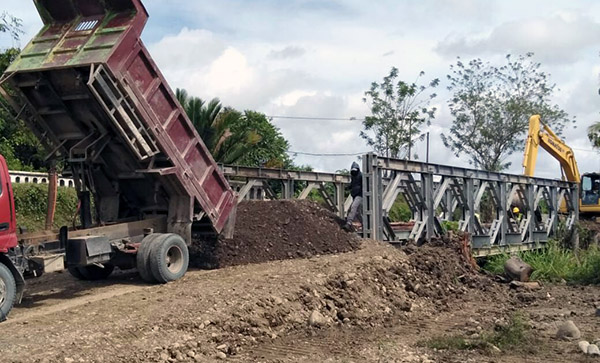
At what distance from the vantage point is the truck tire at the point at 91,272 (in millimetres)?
12284

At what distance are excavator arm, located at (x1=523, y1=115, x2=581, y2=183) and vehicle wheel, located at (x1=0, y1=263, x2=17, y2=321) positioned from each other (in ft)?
63.7

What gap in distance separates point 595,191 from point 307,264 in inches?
732

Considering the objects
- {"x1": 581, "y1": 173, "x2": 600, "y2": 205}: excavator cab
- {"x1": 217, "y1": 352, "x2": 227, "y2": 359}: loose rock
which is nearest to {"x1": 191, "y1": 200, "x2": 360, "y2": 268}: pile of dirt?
{"x1": 217, "y1": 352, "x2": 227, "y2": 359}: loose rock

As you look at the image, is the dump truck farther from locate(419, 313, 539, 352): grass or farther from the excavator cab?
the excavator cab

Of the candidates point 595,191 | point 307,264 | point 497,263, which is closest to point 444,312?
point 307,264

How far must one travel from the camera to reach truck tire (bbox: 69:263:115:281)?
1228 centimetres

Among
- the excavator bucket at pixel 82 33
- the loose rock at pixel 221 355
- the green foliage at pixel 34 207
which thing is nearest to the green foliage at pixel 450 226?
the excavator bucket at pixel 82 33

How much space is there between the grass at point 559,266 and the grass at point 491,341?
26.6 ft

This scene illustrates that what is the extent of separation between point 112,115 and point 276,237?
484 cm

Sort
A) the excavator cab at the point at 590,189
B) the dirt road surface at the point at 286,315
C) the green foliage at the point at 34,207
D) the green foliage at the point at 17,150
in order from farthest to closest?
the excavator cab at the point at 590,189 < the green foliage at the point at 17,150 < the green foliage at the point at 34,207 < the dirt road surface at the point at 286,315

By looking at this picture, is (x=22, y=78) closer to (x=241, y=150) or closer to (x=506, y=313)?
(x=506, y=313)

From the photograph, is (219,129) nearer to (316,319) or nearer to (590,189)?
(590,189)

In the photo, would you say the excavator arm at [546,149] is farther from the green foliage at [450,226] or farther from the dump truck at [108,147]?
the dump truck at [108,147]

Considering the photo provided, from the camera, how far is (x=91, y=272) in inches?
486
